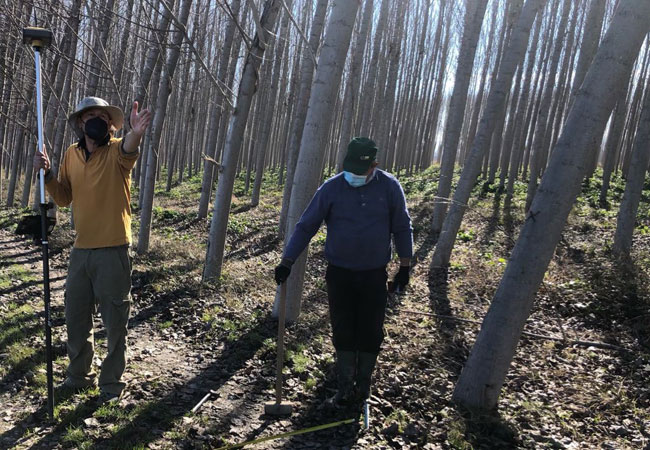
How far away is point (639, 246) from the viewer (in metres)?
8.66

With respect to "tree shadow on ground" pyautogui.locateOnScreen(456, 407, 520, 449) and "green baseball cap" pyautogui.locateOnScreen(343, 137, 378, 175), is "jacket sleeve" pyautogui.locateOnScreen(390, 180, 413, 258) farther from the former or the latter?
"tree shadow on ground" pyautogui.locateOnScreen(456, 407, 520, 449)

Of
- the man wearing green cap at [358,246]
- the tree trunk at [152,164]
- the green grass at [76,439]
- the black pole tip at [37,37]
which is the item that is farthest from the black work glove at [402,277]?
the tree trunk at [152,164]

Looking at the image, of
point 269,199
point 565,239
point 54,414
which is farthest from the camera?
point 269,199

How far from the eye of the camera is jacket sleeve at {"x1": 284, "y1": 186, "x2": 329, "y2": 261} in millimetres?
3445

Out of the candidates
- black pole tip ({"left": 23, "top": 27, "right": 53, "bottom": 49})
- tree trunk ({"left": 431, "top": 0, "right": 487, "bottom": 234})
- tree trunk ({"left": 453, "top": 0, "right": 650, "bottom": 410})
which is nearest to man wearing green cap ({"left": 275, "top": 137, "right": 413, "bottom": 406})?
tree trunk ({"left": 453, "top": 0, "right": 650, "bottom": 410})

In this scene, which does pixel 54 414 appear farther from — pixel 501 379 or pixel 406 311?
pixel 406 311

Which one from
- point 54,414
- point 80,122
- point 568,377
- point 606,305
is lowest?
point 54,414

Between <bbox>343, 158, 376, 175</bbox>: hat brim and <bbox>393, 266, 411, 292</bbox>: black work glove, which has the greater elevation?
<bbox>343, 158, 376, 175</bbox>: hat brim

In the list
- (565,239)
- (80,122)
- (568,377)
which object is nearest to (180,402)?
(80,122)

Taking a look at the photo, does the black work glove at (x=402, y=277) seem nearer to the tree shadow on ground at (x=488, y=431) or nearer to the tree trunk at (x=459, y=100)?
the tree shadow on ground at (x=488, y=431)

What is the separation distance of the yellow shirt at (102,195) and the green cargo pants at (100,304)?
0.10m

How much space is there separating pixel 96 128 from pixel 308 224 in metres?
1.67

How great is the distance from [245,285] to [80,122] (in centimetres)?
364

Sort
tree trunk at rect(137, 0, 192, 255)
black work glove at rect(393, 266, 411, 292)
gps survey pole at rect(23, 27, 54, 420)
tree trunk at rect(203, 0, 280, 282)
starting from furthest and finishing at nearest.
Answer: tree trunk at rect(137, 0, 192, 255), tree trunk at rect(203, 0, 280, 282), black work glove at rect(393, 266, 411, 292), gps survey pole at rect(23, 27, 54, 420)
